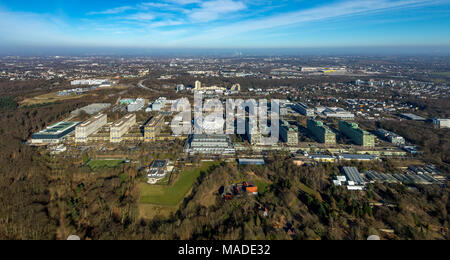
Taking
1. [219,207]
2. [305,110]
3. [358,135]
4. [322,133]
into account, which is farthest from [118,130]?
[305,110]

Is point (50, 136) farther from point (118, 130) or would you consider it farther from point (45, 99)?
point (45, 99)

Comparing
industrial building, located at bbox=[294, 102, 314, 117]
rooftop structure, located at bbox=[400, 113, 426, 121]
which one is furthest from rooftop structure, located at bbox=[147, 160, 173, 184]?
rooftop structure, located at bbox=[400, 113, 426, 121]

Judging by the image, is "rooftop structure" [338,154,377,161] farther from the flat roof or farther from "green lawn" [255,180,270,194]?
the flat roof

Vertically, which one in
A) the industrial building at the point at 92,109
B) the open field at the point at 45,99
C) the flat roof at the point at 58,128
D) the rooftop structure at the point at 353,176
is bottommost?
the rooftop structure at the point at 353,176

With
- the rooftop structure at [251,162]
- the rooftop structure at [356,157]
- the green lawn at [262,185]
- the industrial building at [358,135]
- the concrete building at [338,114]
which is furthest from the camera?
the concrete building at [338,114]

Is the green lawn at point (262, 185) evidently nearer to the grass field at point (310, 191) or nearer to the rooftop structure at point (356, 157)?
the grass field at point (310, 191)

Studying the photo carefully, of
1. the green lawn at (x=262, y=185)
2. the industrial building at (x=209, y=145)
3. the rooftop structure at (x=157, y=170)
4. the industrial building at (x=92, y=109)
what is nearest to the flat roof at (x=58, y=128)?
the industrial building at (x=92, y=109)

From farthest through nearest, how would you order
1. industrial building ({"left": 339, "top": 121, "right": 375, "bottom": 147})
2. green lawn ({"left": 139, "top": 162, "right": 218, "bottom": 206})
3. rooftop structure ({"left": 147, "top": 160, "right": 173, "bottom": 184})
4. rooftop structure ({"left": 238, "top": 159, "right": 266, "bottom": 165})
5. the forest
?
1. industrial building ({"left": 339, "top": 121, "right": 375, "bottom": 147})
2. rooftop structure ({"left": 238, "top": 159, "right": 266, "bottom": 165})
3. rooftop structure ({"left": 147, "top": 160, "right": 173, "bottom": 184})
4. green lawn ({"left": 139, "top": 162, "right": 218, "bottom": 206})
5. the forest

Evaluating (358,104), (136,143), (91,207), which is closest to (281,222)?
(91,207)
